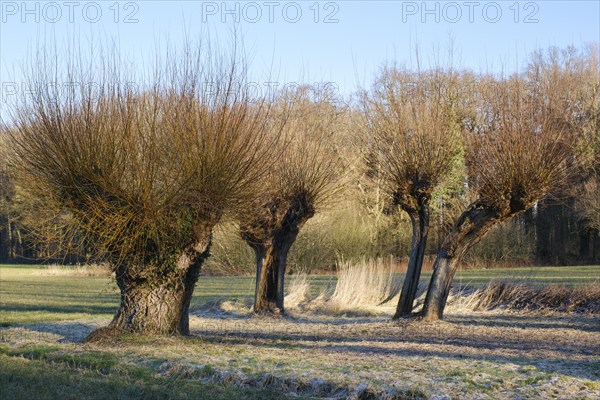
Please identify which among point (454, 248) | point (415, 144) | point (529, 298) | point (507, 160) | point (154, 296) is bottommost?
point (529, 298)

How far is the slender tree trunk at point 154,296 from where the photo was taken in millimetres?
10375

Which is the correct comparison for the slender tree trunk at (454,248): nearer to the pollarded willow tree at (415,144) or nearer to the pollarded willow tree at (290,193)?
the pollarded willow tree at (415,144)

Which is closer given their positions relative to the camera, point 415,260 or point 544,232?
point 415,260

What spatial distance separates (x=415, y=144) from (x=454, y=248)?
191 cm

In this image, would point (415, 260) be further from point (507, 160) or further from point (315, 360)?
point (315, 360)

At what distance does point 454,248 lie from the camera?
12445mm

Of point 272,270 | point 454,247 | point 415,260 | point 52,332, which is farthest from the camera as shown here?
point 272,270

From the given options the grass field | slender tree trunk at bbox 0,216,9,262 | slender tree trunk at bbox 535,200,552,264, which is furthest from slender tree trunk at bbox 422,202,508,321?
slender tree trunk at bbox 0,216,9,262

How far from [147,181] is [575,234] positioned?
3853 centimetres

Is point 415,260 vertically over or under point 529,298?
over

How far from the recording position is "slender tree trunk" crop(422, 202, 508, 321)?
1234 cm

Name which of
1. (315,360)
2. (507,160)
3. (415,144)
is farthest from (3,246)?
(315,360)

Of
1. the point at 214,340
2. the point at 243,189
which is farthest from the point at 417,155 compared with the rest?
the point at 214,340

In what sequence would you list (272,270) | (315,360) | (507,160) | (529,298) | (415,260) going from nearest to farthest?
1. (315,360)
2. (507,160)
3. (415,260)
4. (272,270)
5. (529,298)
